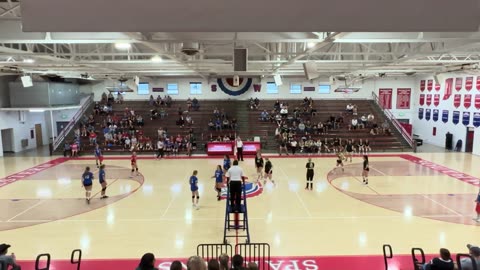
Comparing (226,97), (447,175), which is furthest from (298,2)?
(226,97)

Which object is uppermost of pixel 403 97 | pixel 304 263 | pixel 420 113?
pixel 403 97

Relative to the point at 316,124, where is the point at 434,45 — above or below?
above

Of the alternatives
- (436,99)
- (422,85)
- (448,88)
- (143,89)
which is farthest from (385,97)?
(143,89)

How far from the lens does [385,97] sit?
1283 inches

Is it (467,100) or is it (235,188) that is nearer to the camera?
(235,188)

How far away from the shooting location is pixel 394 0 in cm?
295

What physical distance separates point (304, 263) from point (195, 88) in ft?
87.7

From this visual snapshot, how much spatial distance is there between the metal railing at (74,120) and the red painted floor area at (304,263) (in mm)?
20386

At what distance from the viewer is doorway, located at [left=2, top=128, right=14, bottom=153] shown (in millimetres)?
26047

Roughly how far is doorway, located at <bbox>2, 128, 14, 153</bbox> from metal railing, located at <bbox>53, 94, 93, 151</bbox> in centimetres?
314

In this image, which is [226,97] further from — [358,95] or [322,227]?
[322,227]

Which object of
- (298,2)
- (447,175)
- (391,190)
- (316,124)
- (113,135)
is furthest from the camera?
(316,124)

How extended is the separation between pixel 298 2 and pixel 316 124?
26.0 meters

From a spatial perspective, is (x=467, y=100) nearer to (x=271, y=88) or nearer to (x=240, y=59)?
(x=271, y=88)
